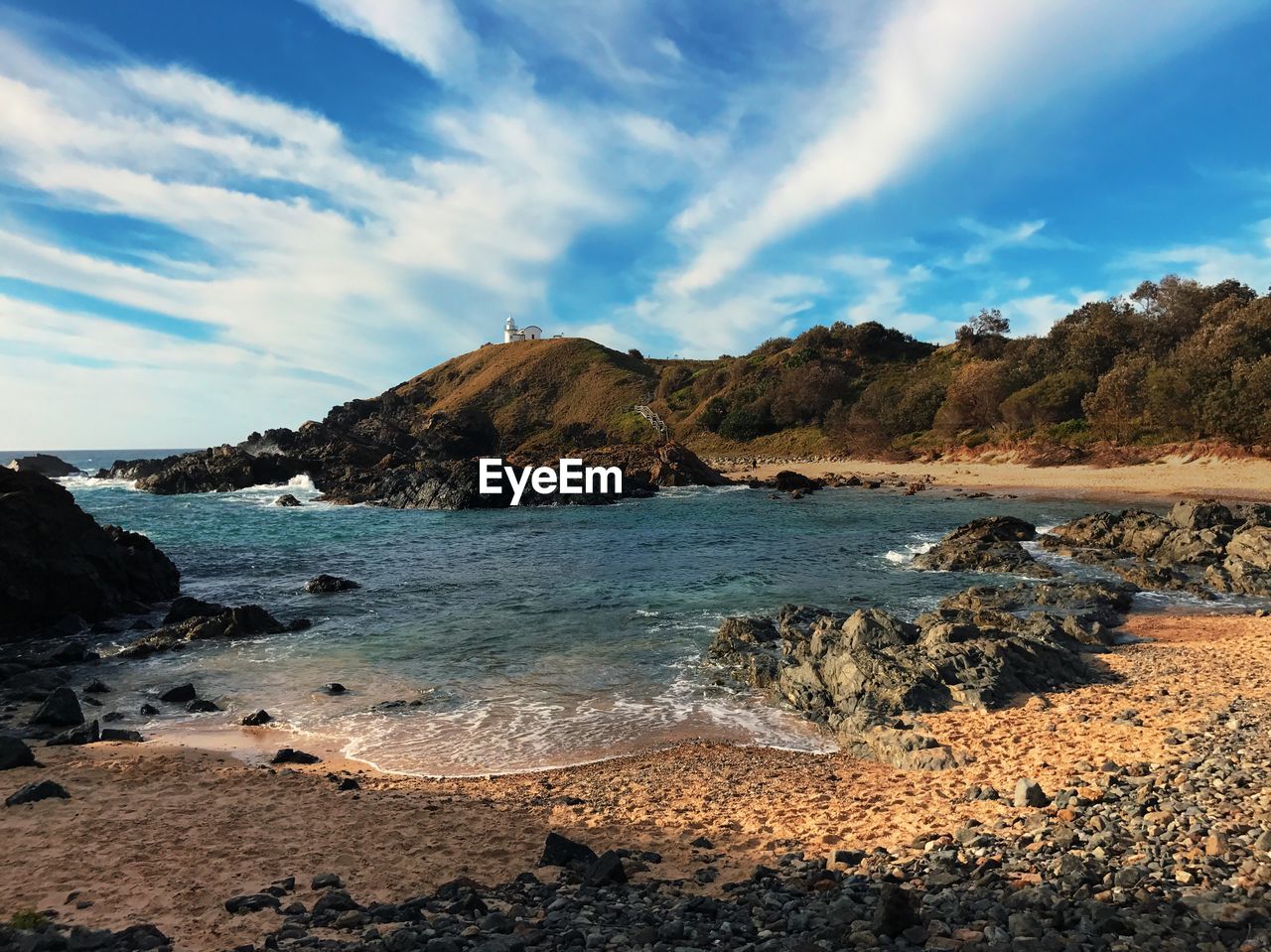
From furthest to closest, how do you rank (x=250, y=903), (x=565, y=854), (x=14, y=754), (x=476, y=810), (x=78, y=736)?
(x=78, y=736) → (x=14, y=754) → (x=476, y=810) → (x=565, y=854) → (x=250, y=903)

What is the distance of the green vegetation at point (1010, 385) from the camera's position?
5319 cm

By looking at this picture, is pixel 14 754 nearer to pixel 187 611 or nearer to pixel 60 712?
pixel 60 712

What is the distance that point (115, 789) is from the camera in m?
10.6

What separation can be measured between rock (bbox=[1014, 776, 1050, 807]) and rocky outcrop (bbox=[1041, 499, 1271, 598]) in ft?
57.8

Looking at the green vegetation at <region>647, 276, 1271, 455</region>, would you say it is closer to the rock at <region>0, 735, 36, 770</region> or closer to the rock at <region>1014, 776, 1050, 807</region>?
the rock at <region>1014, 776, 1050, 807</region>

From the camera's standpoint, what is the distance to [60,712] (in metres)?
14.0

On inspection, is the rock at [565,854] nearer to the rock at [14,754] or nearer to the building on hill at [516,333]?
the rock at [14,754]

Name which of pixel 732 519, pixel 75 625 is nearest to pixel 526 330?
pixel 732 519

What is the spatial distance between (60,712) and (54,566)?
1143cm

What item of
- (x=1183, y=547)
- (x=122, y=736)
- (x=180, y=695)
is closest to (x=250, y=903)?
Answer: (x=122, y=736)

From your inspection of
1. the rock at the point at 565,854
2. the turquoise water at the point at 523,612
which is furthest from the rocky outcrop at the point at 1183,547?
the rock at the point at 565,854

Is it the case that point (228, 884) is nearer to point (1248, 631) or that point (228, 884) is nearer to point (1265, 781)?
point (1265, 781)

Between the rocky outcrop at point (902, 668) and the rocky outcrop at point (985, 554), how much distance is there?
30.8 ft

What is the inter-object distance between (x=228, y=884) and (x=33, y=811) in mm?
4190
